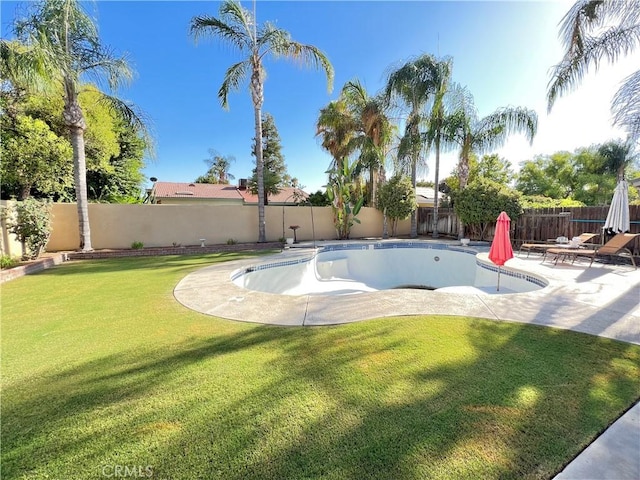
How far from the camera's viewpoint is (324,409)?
90.5 inches

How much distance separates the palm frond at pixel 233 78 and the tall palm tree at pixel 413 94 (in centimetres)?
782

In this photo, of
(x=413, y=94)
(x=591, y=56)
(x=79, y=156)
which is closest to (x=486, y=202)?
(x=591, y=56)

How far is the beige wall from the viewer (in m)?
11.5

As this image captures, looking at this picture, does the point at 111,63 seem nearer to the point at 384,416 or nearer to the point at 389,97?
the point at 389,97

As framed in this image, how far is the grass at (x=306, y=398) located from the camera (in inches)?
71.4

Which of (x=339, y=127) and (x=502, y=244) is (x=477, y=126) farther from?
(x=502, y=244)

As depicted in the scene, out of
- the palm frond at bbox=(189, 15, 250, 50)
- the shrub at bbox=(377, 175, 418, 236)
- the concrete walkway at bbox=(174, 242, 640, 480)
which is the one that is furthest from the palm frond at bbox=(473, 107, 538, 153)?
the palm frond at bbox=(189, 15, 250, 50)

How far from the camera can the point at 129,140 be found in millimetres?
21109

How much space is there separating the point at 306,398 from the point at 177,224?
13067 millimetres

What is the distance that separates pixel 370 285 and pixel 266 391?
26.5 feet

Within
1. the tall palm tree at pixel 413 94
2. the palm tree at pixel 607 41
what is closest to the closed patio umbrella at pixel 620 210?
the palm tree at pixel 607 41

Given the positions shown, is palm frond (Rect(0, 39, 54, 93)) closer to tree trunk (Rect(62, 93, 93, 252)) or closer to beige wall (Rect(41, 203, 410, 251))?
tree trunk (Rect(62, 93, 93, 252))

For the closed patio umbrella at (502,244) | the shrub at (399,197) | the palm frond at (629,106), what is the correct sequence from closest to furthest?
the closed patio umbrella at (502,244) → the palm frond at (629,106) → the shrub at (399,197)

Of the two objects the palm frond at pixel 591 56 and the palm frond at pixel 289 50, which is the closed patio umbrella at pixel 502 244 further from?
the palm frond at pixel 289 50
